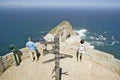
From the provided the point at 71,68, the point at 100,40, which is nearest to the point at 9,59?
the point at 71,68

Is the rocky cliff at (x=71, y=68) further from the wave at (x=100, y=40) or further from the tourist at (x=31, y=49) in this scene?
the wave at (x=100, y=40)

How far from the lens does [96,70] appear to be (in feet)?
39.0

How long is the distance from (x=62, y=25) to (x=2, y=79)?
32.1m

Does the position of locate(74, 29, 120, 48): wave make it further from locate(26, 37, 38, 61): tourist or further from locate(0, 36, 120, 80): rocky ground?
locate(26, 37, 38, 61): tourist

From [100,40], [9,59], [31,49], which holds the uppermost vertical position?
[31,49]

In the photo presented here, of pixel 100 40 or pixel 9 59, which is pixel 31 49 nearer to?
pixel 9 59

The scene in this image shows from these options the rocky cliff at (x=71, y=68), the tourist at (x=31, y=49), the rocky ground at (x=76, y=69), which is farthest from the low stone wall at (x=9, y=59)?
the tourist at (x=31, y=49)

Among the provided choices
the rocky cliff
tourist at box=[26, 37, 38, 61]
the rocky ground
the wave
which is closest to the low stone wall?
the rocky cliff

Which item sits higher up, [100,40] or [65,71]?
[65,71]

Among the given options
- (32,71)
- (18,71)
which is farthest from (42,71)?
(18,71)

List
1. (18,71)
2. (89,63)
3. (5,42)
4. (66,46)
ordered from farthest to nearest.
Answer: (5,42)
(66,46)
(89,63)
(18,71)

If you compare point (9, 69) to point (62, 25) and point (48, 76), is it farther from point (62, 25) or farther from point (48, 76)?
point (62, 25)

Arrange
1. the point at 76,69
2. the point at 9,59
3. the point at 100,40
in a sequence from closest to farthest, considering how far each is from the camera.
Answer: the point at 76,69, the point at 9,59, the point at 100,40

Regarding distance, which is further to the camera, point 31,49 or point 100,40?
point 100,40
